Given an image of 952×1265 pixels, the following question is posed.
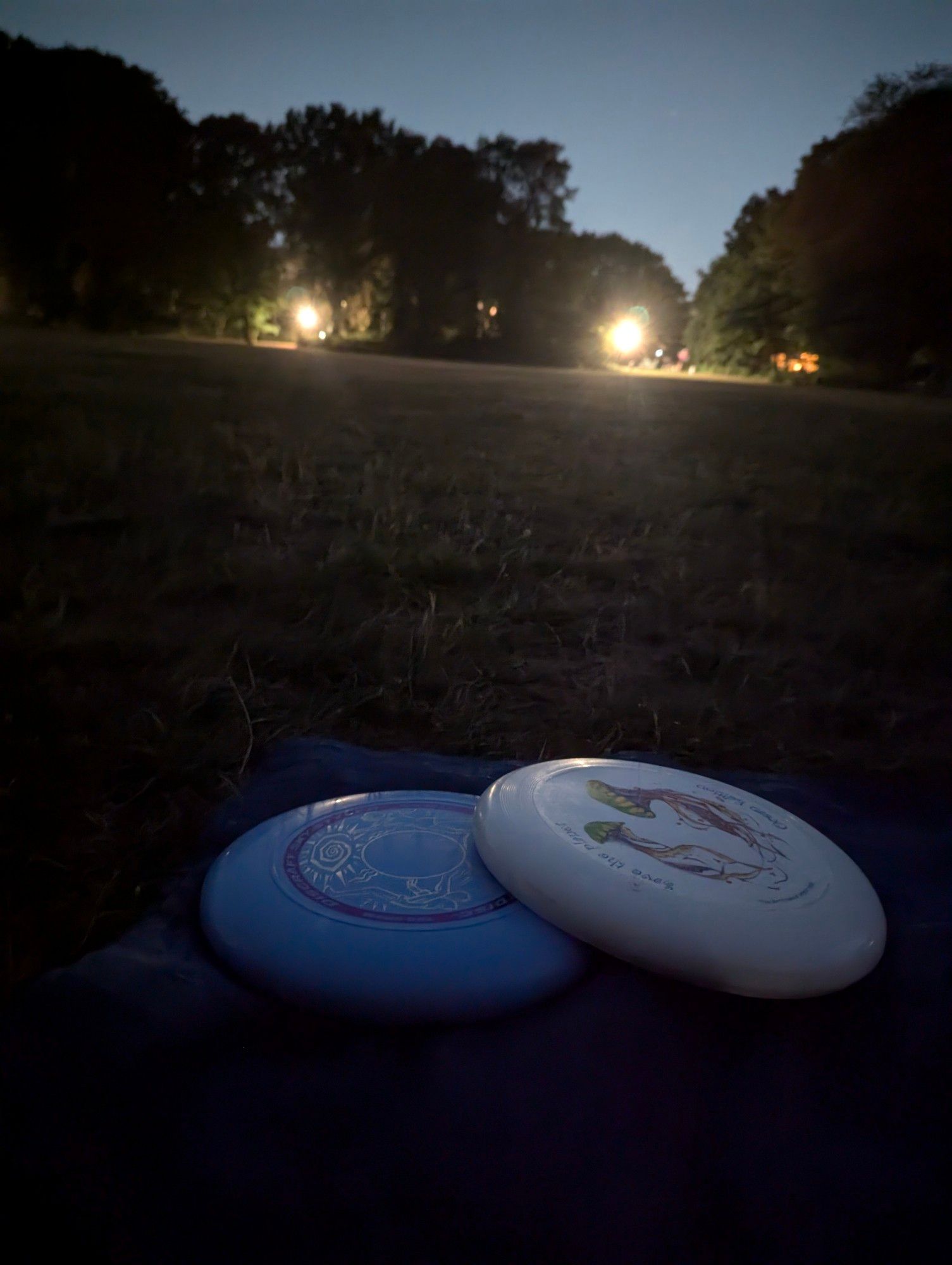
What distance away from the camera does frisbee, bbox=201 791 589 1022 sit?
5.29 ft

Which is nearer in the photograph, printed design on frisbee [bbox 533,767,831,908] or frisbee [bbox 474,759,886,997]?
frisbee [bbox 474,759,886,997]

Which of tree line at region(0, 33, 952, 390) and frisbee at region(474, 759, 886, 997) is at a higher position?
tree line at region(0, 33, 952, 390)

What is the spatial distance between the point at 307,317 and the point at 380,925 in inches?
1347

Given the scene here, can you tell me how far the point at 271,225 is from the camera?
73.0 ft

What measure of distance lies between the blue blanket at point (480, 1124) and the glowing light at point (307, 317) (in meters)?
33.9

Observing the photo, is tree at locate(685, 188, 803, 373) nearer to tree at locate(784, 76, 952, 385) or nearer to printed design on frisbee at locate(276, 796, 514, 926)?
tree at locate(784, 76, 952, 385)

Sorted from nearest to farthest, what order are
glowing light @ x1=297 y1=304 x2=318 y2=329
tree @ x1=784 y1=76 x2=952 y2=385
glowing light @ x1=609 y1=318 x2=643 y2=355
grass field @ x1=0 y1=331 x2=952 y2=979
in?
grass field @ x1=0 y1=331 x2=952 y2=979 → tree @ x1=784 y1=76 x2=952 y2=385 → glowing light @ x1=297 y1=304 x2=318 y2=329 → glowing light @ x1=609 y1=318 x2=643 y2=355

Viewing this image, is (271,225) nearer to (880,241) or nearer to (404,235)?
(404,235)

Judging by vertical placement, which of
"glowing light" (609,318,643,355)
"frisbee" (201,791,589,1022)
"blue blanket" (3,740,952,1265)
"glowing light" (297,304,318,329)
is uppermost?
"glowing light" (609,318,643,355)

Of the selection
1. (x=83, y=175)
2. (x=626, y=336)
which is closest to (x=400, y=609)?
(x=83, y=175)

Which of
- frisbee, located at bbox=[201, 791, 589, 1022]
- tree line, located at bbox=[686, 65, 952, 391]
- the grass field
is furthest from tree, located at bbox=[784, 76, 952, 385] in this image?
frisbee, located at bbox=[201, 791, 589, 1022]

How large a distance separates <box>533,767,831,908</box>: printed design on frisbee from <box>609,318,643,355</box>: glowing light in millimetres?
46509

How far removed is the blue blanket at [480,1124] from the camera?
4.24 feet

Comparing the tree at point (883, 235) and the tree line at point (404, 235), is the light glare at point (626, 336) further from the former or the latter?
the tree at point (883, 235)
